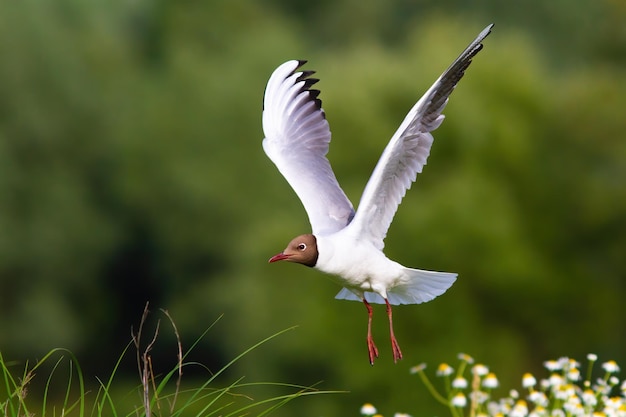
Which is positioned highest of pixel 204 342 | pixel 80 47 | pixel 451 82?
pixel 80 47

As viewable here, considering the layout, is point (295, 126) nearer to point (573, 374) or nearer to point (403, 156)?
point (403, 156)

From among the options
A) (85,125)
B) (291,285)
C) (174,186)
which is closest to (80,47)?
(85,125)

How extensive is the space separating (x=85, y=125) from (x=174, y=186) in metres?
3.58

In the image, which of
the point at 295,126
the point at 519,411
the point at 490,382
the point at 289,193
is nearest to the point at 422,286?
the point at 490,382

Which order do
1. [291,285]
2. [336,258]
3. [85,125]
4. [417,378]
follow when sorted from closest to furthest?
1. [336,258]
2. [417,378]
3. [291,285]
4. [85,125]

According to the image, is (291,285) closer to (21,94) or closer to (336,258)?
(21,94)

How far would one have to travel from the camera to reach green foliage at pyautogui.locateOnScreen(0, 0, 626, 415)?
840 inches

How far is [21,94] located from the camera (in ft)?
85.3

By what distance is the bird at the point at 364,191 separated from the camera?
16.6ft

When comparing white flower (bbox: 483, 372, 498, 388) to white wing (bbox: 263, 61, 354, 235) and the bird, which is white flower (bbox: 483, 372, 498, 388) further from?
white wing (bbox: 263, 61, 354, 235)

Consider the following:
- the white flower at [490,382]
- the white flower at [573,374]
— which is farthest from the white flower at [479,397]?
the white flower at [573,374]

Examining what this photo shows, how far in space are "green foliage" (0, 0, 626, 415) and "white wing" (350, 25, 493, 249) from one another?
14206mm

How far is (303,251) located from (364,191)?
1.29ft

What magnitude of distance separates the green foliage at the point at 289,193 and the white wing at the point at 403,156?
14206mm
